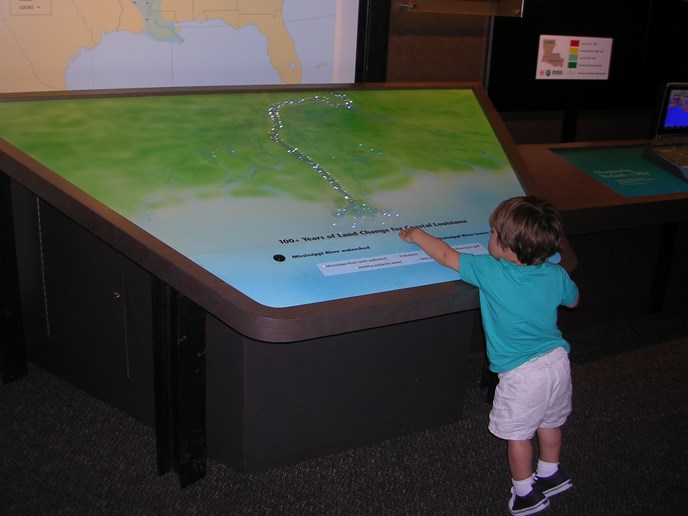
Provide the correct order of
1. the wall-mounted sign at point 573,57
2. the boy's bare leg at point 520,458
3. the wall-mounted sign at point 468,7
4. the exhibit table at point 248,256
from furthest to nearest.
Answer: the wall-mounted sign at point 573,57, the wall-mounted sign at point 468,7, the boy's bare leg at point 520,458, the exhibit table at point 248,256

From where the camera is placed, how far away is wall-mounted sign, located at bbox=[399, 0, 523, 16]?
377 centimetres

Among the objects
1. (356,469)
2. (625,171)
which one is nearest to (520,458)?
(356,469)

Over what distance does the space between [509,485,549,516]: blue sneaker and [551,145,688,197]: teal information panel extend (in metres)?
1.47

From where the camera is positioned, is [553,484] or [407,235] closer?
[407,235]

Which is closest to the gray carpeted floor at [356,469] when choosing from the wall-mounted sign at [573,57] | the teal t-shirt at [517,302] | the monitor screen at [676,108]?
the teal t-shirt at [517,302]

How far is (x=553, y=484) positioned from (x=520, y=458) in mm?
192

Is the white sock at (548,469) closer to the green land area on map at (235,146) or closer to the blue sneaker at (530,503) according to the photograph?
the blue sneaker at (530,503)

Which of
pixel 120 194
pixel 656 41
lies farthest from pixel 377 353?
pixel 656 41

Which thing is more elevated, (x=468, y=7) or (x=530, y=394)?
(x=468, y=7)

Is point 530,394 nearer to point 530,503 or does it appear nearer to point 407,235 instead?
point 530,503

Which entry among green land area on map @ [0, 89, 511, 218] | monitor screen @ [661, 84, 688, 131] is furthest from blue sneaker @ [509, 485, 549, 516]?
monitor screen @ [661, 84, 688, 131]

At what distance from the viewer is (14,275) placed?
115 inches

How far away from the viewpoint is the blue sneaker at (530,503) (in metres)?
2.41

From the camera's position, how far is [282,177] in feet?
8.11
